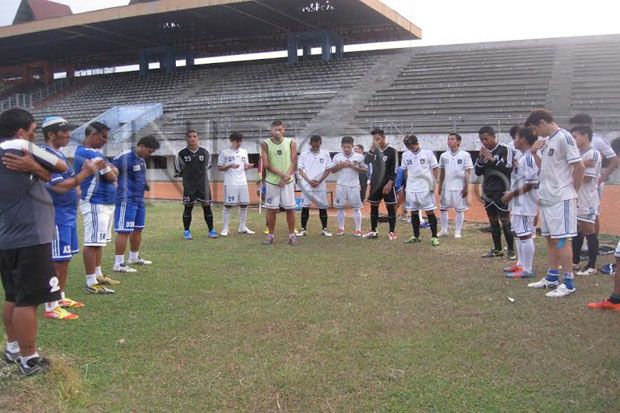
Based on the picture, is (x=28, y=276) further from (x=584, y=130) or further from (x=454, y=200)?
(x=454, y=200)

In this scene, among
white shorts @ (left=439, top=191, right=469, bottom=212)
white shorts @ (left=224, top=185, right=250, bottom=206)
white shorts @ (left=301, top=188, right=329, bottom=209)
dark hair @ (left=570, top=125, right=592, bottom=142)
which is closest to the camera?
dark hair @ (left=570, top=125, right=592, bottom=142)

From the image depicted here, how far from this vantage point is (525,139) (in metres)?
6.57

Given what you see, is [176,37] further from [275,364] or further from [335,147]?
[275,364]

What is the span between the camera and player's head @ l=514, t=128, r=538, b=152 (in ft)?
21.1

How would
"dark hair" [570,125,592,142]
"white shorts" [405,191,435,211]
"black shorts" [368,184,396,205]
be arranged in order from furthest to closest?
"black shorts" [368,184,396,205], "white shorts" [405,191,435,211], "dark hair" [570,125,592,142]

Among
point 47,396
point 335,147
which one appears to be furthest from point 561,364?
point 335,147

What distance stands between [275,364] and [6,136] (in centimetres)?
258

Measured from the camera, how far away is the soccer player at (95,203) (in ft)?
19.5

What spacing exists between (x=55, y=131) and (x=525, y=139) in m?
5.36

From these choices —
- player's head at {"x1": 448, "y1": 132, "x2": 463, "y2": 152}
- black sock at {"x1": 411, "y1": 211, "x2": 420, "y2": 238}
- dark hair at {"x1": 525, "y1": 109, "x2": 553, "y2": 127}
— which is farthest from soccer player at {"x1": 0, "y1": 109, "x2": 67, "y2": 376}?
player's head at {"x1": 448, "y1": 132, "x2": 463, "y2": 152}

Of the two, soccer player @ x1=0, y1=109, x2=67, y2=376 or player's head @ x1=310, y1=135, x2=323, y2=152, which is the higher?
player's head @ x1=310, y1=135, x2=323, y2=152

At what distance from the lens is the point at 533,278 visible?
6496mm

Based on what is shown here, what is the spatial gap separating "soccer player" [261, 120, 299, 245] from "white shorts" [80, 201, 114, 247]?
11.0 ft

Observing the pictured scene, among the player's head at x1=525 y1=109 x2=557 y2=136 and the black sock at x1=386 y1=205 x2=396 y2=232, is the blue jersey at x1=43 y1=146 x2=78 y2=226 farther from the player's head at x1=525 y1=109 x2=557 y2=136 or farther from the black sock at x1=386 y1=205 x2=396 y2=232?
the black sock at x1=386 y1=205 x2=396 y2=232
